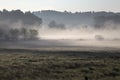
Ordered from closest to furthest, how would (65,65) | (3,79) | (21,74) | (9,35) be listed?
1. (3,79)
2. (21,74)
3. (65,65)
4. (9,35)

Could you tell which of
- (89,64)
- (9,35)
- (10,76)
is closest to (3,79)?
(10,76)

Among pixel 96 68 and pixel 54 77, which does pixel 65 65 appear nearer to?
pixel 96 68

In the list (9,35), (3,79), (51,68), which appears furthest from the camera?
(9,35)

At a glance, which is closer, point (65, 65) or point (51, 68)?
point (51, 68)

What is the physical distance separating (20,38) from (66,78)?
15563cm

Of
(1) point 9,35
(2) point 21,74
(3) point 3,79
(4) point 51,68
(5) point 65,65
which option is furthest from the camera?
(1) point 9,35

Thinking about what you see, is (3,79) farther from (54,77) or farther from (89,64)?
(89,64)

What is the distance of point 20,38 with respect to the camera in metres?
197

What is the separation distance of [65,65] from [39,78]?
44.5ft

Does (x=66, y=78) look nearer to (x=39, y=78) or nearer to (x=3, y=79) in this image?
(x=39, y=78)

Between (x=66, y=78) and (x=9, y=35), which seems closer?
(x=66, y=78)

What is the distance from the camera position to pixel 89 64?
58.2 metres

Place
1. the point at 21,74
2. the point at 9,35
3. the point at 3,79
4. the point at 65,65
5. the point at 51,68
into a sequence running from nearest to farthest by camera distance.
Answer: the point at 3,79, the point at 21,74, the point at 51,68, the point at 65,65, the point at 9,35

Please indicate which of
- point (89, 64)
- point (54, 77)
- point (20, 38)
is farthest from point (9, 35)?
point (54, 77)
